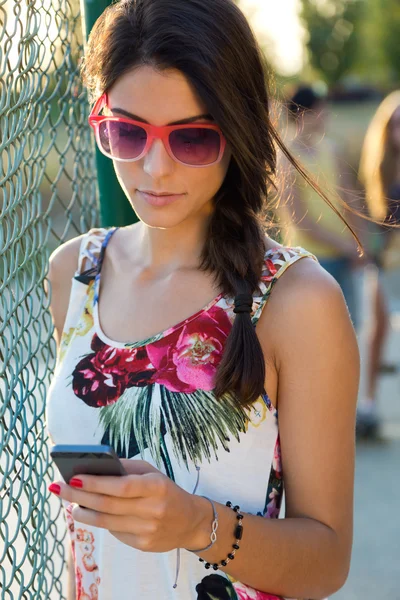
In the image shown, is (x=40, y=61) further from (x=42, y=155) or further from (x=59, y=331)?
(x=59, y=331)

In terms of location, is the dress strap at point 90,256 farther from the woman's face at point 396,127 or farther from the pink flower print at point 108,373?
the woman's face at point 396,127

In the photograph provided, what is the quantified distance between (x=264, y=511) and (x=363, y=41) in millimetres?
35713

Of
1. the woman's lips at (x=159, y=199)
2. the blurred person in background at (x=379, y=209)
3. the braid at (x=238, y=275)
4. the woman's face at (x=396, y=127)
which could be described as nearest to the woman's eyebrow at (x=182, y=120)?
the woman's lips at (x=159, y=199)

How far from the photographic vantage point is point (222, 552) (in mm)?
1517

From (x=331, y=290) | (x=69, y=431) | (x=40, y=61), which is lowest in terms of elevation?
(x=69, y=431)

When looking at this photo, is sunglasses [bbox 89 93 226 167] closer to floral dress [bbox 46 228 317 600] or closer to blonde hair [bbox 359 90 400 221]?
floral dress [bbox 46 228 317 600]

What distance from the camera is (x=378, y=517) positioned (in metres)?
4.37

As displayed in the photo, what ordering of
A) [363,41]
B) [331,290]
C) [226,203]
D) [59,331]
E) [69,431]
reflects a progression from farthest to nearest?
[363,41], [59,331], [226,203], [69,431], [331,290]

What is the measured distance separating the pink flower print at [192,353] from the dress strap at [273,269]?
0.08 metres

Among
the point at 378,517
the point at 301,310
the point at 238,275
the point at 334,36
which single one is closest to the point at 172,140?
the point at 238,275

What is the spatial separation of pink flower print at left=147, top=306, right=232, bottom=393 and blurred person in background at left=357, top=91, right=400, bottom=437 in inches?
145

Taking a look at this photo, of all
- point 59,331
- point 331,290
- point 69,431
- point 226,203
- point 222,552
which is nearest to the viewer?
point 222,552

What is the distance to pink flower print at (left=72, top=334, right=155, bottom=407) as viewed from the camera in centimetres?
171

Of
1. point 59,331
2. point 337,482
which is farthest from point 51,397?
point 337,482
